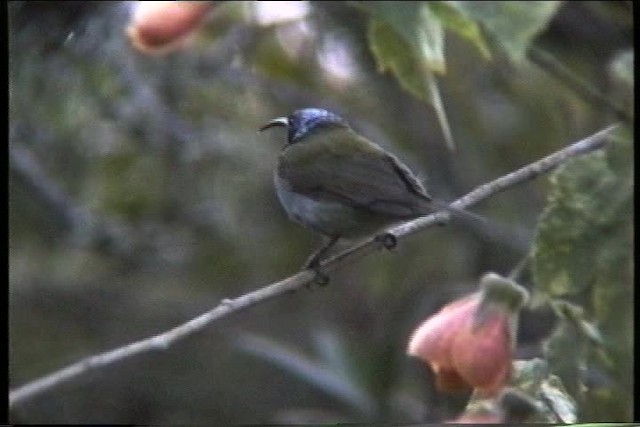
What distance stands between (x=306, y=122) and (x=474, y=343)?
0.22 metres

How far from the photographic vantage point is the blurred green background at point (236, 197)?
0.86 m

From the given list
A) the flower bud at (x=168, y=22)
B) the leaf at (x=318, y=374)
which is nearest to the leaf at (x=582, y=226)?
the flower bud at (x=168, y=22)

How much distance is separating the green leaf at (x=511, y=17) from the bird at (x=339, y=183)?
0.45 ft

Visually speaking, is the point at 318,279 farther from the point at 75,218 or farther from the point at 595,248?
the point at 75,218

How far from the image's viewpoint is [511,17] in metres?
0.62

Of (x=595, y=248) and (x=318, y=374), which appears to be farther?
(x=318, y=374)

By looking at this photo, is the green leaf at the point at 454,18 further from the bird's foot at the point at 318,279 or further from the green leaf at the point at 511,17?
the bird's foot at the point at 318,279

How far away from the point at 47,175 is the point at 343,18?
358mm

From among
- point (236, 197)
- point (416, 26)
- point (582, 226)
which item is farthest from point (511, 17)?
point (236, 197)

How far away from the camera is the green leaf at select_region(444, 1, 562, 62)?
0.61 metres

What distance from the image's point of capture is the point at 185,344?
1.14 m

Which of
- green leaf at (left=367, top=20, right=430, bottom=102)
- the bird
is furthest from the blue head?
green leaf at (left=367, top=20, right=430, bottom=102)

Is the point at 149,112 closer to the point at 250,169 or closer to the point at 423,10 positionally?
the point at 250,169
